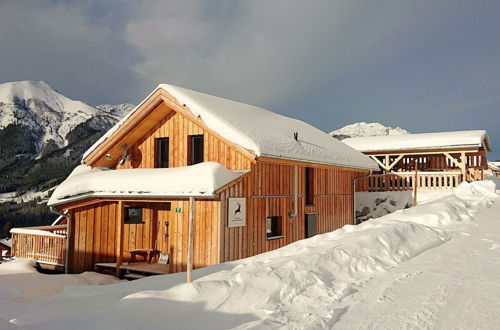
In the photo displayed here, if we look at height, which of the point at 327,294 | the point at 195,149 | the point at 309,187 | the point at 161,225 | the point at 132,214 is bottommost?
the point at 327,294

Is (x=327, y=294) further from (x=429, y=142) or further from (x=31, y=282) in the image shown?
(x=429, y=142)

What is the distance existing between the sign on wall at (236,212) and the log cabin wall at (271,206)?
0.43 feet

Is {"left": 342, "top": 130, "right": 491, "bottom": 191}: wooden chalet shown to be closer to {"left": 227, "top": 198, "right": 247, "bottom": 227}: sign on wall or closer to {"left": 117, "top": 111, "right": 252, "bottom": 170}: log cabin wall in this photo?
{"left": 117, "top": 111, "right": 252, "bottom": 170}: log cabin wall

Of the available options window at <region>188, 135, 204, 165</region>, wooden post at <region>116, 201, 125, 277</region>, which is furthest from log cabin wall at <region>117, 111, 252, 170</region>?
wooden post at <region>116, 201, 125, 277</region>

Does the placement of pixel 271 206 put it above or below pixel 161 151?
below

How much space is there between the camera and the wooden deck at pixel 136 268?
12.5m

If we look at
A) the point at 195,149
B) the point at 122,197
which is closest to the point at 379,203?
the point at 195,149

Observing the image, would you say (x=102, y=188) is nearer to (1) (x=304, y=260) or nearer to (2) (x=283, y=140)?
(2) (x=283, y=140)

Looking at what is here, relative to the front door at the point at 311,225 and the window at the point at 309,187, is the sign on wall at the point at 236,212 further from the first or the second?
the window at the point at 309,187

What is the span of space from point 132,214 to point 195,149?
11.4 feet

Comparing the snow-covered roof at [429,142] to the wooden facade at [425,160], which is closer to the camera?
the snow-covered roof at [429,142]

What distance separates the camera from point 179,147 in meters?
14.7

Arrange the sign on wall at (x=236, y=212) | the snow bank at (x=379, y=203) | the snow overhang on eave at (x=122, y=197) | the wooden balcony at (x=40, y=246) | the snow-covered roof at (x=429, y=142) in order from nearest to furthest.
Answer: the snow overhang on eave at (x=122, y=197), the sign on wall at (x=236, y=212), the wooden balcony at (x=40, y=246), the snow bank at (x=379, y=203), the snow-covered roof at (x=429, y=142)

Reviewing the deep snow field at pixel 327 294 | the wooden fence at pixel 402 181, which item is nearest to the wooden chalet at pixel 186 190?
the deep snow field at pixel 327 294
